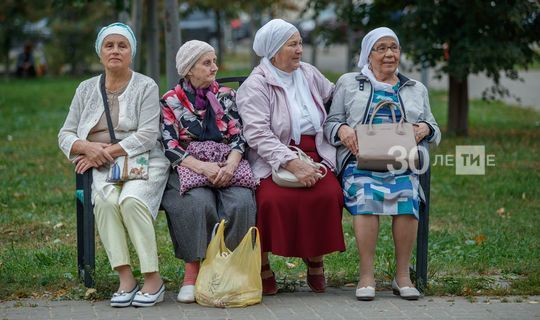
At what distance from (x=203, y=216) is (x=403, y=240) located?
1.21 m

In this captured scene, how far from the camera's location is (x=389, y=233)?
8.12 meters

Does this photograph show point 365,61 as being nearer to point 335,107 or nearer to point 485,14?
point 335,107

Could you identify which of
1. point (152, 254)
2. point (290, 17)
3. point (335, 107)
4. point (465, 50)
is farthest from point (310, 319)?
point (290, 17)

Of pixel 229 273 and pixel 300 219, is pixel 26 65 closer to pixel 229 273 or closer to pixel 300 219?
pixel 300 219

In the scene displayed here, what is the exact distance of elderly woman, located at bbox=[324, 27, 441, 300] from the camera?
6.11 metres

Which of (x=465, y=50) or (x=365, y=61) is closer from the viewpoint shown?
(x=365, y=61)

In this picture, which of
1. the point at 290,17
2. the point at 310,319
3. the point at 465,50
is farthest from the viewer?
the point at 290,17

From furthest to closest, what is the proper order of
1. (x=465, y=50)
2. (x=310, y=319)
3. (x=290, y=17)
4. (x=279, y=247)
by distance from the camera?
1. (x=290, y=17)
2. (x=465, y=50)
3. (x=279, y=247)
4. (x=310, y=319)

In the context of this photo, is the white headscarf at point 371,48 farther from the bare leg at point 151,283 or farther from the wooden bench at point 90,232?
the bare leg at point 151,283

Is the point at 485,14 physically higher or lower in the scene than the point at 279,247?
higher

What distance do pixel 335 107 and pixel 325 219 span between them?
0.75 metres

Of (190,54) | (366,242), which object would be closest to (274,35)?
(190,54)

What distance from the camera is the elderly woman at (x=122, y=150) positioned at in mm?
5961

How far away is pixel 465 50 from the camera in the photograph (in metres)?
12.5
